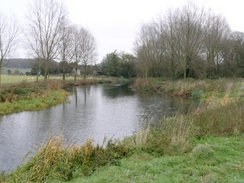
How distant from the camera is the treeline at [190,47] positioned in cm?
3191

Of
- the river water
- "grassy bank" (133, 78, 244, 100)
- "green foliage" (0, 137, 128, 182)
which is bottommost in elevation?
the river water

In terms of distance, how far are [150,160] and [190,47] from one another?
27820 millimetres

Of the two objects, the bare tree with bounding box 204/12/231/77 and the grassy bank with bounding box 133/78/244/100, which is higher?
the bare tree with bounding box 204/12/231/77

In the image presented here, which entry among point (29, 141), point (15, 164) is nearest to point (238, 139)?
point (15, 164)

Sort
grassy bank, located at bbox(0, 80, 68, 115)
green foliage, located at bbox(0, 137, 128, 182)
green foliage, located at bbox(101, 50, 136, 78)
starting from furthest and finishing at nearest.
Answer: green foliage, located at bbox(101, 50, 136, 78) < grassy bank, located at bbox(0, 80, 68, 115) < green foliage, located at bbox(0, 137, 128, 182)

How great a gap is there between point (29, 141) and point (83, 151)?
13.5 ft

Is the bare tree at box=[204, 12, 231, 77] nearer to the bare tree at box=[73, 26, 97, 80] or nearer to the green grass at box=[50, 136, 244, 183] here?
the bare tree at box=[73, 26, 97, 80]

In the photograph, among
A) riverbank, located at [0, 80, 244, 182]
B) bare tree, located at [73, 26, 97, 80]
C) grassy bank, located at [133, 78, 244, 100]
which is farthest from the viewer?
bare tree, located at [73, 26, 97, 80]

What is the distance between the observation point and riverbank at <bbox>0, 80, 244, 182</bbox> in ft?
15.8

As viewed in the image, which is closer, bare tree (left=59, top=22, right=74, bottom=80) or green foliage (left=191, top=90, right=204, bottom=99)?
green foliage (left=191, top=90, right=204, bottom=99)

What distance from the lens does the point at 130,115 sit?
50.1 ft

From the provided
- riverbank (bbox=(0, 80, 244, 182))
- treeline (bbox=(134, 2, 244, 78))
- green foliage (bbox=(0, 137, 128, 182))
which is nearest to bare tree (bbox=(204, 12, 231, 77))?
treeline (bbox=(134, 2, 244, 78))

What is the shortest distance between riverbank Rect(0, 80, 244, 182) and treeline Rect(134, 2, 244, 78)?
2507cm

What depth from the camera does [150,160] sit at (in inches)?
240
